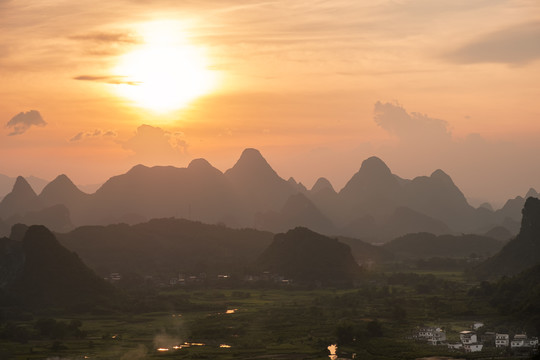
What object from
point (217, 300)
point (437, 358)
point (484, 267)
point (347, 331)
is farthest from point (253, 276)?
point (437, 358)

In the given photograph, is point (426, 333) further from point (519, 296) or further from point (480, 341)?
point (519, 296)

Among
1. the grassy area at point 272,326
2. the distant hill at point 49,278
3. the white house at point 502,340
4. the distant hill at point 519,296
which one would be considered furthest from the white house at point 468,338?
the distant hill at point 49,278

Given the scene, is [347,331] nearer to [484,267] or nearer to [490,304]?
[490,304]

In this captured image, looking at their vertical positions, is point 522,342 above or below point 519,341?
below

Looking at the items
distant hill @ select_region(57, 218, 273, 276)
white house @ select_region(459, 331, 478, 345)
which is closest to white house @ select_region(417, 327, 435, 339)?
white house @ select_region(459, 331, 478, 345)

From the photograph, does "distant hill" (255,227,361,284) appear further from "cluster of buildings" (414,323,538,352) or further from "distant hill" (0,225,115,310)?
"cluster of buildings" (414,323,538,352)

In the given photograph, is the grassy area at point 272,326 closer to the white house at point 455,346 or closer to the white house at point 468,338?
the white house at point 455,346

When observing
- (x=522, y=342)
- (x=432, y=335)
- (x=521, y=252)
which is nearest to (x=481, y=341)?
(x=522, y=342)
